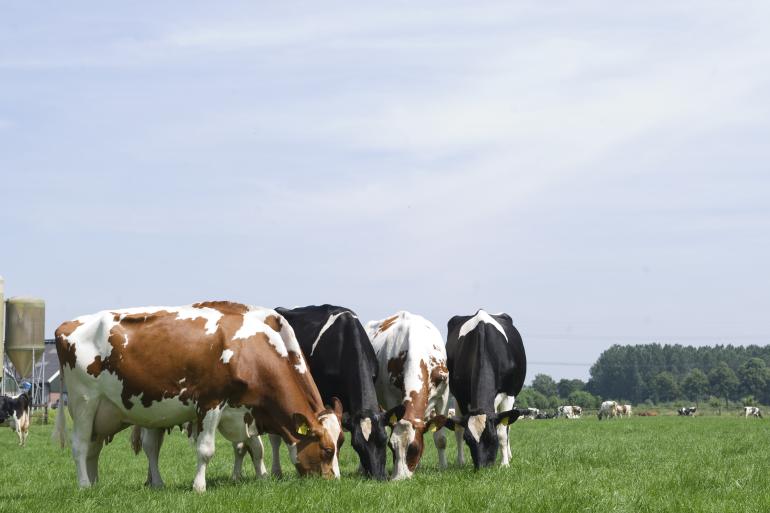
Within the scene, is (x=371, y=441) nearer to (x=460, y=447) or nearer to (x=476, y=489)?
(x=476, y=489)

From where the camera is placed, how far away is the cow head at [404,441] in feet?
48.7

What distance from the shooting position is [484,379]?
1672 cm

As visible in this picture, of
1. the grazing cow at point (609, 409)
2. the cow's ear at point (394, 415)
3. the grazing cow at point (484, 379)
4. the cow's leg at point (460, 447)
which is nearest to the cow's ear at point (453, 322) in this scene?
the grazing cow at point (484, 379)

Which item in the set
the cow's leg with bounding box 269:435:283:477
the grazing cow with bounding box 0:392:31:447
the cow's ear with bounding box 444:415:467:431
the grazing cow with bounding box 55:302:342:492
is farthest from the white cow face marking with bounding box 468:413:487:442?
the grazing cow with bounding box 0:392:31:447

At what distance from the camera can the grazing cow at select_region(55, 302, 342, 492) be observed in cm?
1366

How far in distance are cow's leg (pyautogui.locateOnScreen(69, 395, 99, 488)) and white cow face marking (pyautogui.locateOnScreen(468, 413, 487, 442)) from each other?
587 centimetres

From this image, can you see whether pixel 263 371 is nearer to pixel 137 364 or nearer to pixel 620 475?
pixel 137 364

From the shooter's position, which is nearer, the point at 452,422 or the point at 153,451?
the point at 153,451

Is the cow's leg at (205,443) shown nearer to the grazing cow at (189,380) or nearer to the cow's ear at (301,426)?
the grazing cow at (189,380)

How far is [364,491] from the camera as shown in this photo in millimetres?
11820

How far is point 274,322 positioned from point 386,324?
17.4ft

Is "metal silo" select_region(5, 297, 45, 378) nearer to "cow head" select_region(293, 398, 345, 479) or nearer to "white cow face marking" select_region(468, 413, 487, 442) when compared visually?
"cow head" select_region(293, 398, 345, 479)

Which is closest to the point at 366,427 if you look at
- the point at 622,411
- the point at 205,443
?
the point at 205,443

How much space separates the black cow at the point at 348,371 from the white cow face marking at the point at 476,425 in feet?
4.98
